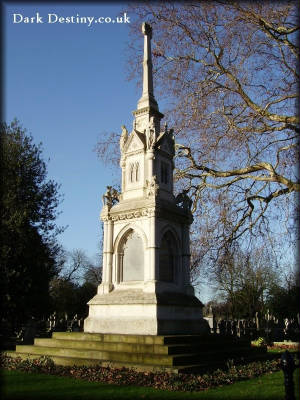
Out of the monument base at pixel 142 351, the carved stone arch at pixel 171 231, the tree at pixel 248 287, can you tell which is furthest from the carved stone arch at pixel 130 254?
the tree at pixel 248 287

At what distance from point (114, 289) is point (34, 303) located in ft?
28.6

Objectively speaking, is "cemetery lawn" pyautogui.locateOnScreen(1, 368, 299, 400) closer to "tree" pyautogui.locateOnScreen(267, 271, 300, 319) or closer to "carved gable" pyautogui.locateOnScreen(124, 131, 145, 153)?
"carved gable" pyautogui.locateOnScreen(124, 131, 145, 153)

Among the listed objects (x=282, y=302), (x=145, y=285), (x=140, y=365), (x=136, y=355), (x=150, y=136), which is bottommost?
(x=282, y=302)

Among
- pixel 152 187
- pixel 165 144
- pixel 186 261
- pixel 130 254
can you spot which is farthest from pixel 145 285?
pixel 165 144

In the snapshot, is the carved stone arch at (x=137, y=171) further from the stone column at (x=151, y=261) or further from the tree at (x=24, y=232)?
the tree at (x=24, y=232)

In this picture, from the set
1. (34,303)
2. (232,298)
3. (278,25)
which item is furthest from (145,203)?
(232,298)

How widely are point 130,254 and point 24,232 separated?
8.37m

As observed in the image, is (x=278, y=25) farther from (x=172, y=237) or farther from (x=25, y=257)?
(x=25, y=257)

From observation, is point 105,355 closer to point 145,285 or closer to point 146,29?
point 145,285

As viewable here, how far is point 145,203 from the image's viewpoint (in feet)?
47.7

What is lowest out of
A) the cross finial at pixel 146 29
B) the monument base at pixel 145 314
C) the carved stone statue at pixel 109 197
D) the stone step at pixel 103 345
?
the stone step at pixel 103 345

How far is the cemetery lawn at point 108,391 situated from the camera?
851 cm

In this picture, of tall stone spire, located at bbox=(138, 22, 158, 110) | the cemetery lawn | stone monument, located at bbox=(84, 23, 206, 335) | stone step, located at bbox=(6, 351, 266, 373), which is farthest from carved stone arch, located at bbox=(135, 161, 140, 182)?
the cemetery lawn

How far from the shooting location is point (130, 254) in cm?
1510
